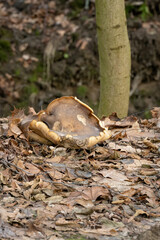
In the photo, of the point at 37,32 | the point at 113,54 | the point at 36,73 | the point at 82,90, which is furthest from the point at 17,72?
the point at 113,54

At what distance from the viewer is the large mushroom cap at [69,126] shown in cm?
354

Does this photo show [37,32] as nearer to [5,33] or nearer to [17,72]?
[5,33]

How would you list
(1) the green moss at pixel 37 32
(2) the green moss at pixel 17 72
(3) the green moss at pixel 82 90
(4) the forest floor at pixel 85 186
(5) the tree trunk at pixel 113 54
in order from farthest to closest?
(1) the green moss at pixel 37 32 < (2) the green moss at pixel 17 72 < (3) the green moss at pixel 82 90 < (5) the tree trunk at pixel 113 54 < (4) the forest floor at pixel 85 186

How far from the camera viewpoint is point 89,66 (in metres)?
11.0

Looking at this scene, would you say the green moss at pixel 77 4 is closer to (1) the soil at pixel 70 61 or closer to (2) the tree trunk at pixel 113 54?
(1) the soil at pixel 70 61

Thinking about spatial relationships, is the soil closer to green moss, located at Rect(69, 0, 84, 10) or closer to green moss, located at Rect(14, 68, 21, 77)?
green moss, located at Rect(14, 68, 21, 77)

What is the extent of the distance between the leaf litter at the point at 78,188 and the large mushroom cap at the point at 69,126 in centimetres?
14

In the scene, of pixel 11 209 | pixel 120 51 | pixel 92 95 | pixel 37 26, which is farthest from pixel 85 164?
pixel 37 26

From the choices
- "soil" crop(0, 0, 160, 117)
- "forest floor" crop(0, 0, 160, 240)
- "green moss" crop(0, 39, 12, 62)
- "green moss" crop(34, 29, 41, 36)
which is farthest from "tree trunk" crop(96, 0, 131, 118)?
"green moss" crop(34, 29, 41, 36)


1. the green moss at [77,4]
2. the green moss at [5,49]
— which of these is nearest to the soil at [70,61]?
the green moss at [5,49]

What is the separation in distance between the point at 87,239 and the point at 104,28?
13.2 ft

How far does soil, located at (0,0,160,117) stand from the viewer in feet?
35.7

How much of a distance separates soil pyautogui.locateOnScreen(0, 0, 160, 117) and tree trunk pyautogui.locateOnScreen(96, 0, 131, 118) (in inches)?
180

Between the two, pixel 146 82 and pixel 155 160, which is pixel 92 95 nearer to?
pixel 146 82
